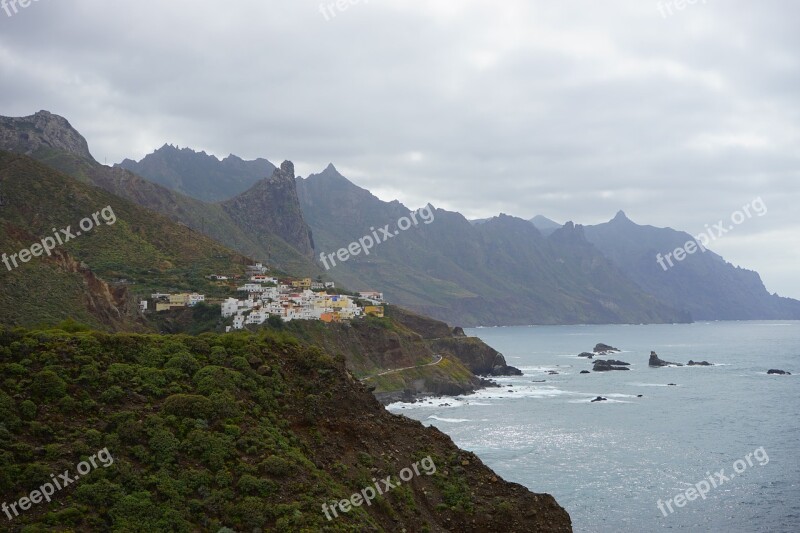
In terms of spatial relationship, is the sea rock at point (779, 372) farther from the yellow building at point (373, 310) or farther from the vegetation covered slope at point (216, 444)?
the vegetation covered slope at point (216, 444)

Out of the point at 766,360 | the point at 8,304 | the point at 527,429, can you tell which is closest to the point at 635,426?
the point at 527,429

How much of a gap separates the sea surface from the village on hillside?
22127mm

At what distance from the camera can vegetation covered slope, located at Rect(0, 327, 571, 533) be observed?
18.2 meters

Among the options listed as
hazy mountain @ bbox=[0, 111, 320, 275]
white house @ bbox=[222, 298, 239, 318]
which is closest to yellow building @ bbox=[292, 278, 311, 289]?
white house @ bbox=[222, 298, 239, 318]

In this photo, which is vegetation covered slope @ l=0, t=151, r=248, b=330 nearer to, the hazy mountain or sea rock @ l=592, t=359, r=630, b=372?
the hazy mountain

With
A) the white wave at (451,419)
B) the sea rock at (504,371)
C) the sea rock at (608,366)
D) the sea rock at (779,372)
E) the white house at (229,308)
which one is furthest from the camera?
the sea rock at (608,366)

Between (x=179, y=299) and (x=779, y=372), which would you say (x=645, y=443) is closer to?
(x=179, y=299)

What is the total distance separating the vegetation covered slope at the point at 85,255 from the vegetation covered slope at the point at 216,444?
1202 inches

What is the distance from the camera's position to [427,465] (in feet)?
80.7

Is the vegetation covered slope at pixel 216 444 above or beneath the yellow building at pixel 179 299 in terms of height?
beneath

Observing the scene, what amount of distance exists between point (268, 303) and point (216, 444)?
3219 inches

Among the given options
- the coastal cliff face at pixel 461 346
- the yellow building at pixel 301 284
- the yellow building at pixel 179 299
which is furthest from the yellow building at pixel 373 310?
the yellow building at pixel 179 299

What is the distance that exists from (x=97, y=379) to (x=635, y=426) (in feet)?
211

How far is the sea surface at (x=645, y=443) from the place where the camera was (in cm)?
4175
